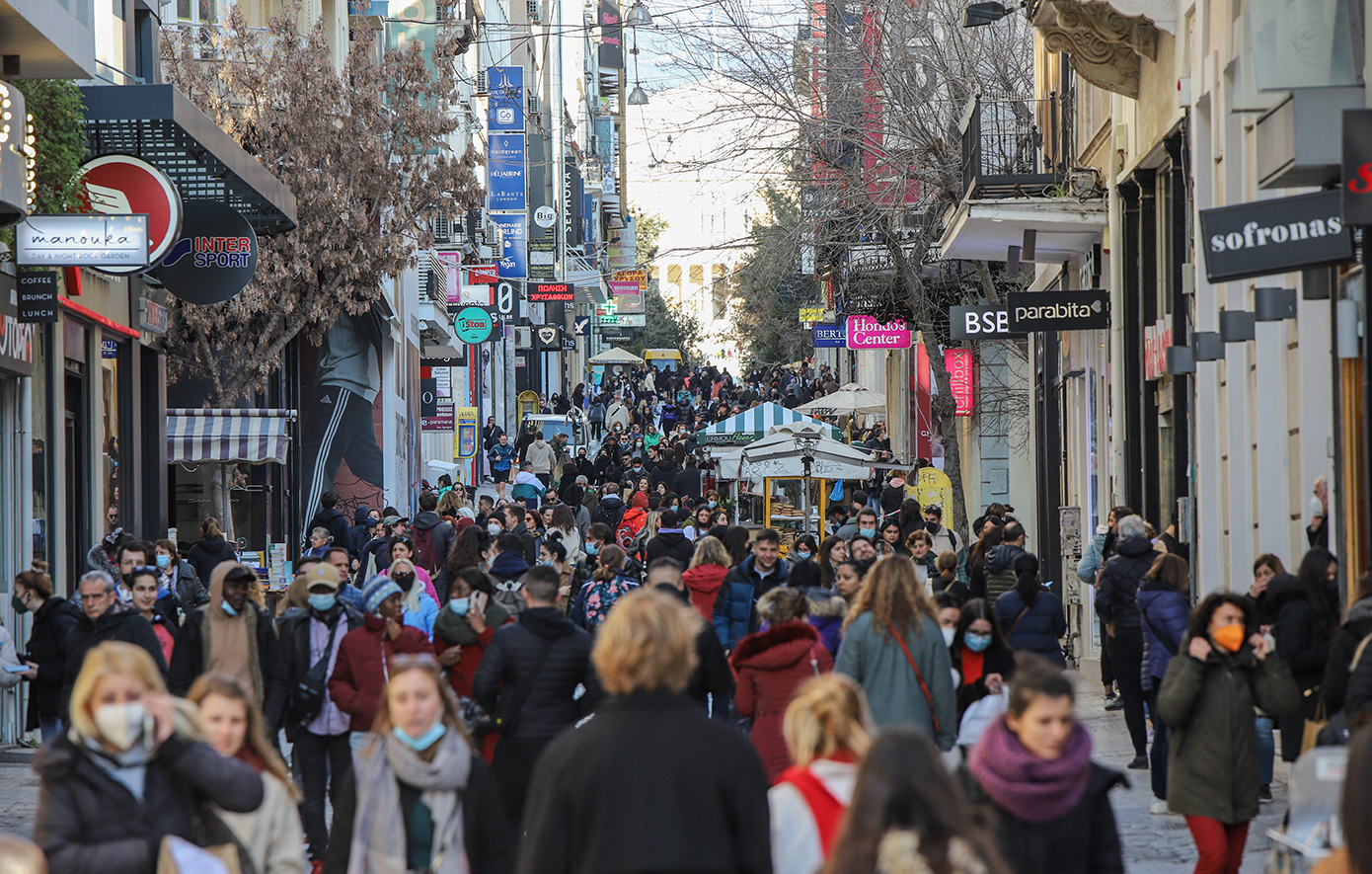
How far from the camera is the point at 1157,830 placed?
423 inches

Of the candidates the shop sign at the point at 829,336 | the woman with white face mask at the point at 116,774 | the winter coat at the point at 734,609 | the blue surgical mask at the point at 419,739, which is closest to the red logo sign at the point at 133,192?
the winter coat at the point at 734,609

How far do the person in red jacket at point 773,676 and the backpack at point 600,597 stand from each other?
345 cm

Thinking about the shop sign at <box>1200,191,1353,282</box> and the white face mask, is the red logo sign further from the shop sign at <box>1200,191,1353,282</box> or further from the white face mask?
the white face mask

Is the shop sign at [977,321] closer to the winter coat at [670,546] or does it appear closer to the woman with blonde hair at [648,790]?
the winter coat at [670,546]

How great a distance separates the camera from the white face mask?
17.3 ft

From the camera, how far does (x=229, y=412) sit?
23375mm

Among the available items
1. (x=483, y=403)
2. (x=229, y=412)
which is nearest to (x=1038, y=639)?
(x=229, y=412)

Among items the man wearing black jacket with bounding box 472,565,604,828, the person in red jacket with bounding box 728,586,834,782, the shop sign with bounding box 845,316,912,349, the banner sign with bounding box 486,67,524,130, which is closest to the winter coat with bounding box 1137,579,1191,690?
the person in red jacket with bounding box 728,586,834,782

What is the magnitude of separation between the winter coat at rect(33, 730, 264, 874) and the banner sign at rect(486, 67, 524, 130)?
47.8 m

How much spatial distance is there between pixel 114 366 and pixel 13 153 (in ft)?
27.1

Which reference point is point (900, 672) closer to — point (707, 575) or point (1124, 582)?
point (1124, 582)

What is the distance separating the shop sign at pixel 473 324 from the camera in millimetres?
44000

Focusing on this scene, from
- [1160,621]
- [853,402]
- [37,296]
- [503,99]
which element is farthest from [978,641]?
[503,99]

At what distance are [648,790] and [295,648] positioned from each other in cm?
568
